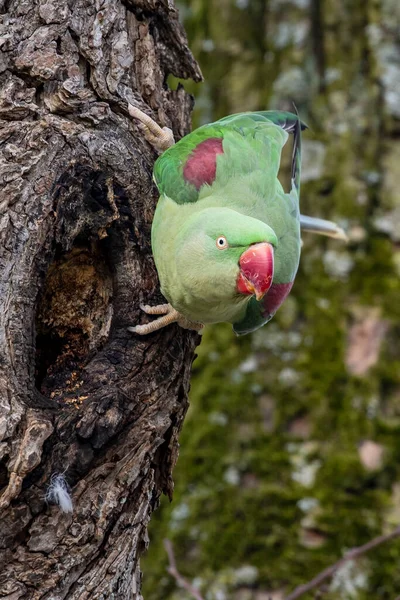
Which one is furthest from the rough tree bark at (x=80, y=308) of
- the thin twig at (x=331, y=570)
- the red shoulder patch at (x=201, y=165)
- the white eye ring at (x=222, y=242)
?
the thin twig at (x=331, y=570)

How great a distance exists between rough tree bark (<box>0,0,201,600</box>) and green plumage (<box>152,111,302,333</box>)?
101 mm

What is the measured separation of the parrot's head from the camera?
238 centimetres

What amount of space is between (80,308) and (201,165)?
724 millimetres

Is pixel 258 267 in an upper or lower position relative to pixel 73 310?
upper

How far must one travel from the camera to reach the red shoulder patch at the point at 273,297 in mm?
2867

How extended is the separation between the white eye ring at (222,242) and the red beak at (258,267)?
8 cm

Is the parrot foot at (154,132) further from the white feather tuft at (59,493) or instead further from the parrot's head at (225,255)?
the white feather tuft at (59,493)

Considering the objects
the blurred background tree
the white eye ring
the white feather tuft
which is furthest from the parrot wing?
the blurred background tree

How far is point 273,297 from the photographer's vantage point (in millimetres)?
2879

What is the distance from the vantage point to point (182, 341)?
2680 mm

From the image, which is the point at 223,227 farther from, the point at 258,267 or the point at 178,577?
the point at 178,577

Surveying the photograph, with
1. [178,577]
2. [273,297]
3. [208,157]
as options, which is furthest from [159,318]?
[178,577]

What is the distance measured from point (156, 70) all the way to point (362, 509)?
8.41ft

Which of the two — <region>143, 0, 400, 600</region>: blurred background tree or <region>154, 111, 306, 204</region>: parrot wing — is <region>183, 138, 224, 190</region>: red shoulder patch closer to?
<region>154, 111, 306, 204</region>: parrot wing
